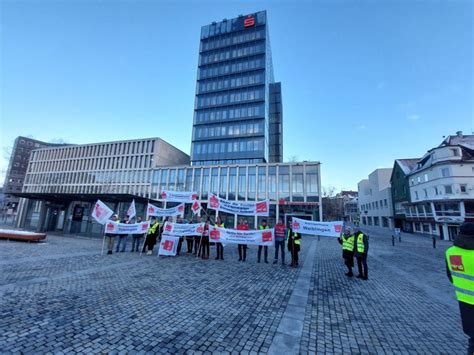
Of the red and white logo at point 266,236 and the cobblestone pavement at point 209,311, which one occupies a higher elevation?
the red and white logo at point 266,236

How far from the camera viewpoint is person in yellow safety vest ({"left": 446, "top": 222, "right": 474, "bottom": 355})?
3002mm

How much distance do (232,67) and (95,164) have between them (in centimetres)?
4321

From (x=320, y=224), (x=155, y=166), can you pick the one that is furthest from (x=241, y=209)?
(x=155, y=166)

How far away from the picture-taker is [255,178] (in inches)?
1558

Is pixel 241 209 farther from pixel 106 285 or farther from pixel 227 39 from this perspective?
pixel 227 39

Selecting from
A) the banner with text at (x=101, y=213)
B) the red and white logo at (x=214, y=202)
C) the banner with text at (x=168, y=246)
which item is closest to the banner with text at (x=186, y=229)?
the banner with text at (x=168, y=246)

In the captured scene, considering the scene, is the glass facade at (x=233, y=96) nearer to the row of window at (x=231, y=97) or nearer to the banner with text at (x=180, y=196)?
the row of window at (x=231, y=97)

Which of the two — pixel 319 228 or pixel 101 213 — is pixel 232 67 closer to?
pixel 101 213

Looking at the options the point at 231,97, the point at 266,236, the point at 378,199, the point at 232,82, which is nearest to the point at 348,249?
the point at 266,236

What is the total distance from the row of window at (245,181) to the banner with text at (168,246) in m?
27.0

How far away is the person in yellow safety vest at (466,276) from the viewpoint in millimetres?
3002

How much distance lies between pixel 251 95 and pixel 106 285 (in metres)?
50.9

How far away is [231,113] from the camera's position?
170 ft

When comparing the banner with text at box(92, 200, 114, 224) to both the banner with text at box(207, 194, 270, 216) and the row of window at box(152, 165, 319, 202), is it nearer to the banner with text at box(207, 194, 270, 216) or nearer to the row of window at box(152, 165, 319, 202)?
the banner with text at box(207, 194, 270, 216)
